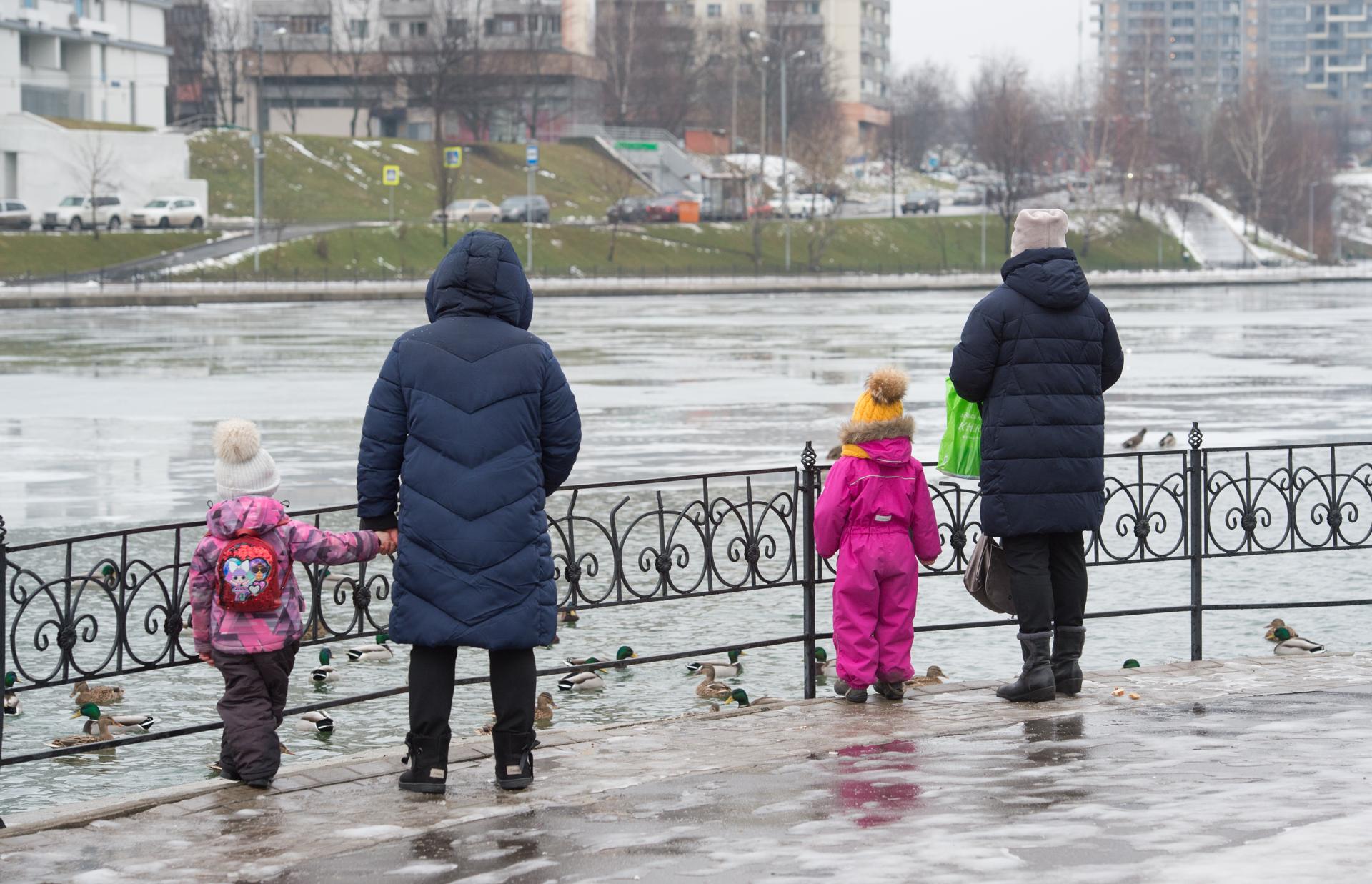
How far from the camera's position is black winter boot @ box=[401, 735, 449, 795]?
589 cm

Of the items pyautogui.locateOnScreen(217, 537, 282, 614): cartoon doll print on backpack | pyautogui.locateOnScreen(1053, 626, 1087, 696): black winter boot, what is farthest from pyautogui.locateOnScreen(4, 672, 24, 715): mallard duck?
pyautogui.locateOnScreen(1053, 626, 1087, 696): black winter boot

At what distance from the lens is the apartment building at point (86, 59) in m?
71.2

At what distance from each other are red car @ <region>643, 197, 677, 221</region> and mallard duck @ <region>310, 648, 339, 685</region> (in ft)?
222

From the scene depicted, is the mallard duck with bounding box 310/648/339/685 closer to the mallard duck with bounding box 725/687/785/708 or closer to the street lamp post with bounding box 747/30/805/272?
the mallard duck with bounding box 725/687/785/708

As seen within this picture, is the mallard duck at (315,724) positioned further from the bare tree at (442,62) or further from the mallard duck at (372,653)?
the bare tree at (442,62)

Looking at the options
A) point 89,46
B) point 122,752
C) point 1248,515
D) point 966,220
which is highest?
point 89,46

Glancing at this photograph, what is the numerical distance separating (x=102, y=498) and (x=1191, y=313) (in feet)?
126

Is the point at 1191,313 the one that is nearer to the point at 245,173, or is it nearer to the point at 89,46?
the point at 245,173

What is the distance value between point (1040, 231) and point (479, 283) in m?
2.49

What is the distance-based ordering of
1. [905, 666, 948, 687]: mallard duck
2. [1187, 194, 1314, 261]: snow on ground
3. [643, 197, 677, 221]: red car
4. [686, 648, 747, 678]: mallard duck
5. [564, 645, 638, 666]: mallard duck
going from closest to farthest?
[905, 666, 948, 687]: mallard duck < [564, 645, 638, 666]: mallard duck < [686, 648, 747, 678]: mallard duck < [643, 197, 677, 221]: red car < [1187, 194, 1314, 261]: snow on ground

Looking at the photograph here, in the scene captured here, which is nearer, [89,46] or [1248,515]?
[1248,515]

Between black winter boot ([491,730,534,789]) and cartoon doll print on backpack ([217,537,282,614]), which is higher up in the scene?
cartoon doll print on backpack ([217,537,282,614])

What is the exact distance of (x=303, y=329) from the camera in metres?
38.0

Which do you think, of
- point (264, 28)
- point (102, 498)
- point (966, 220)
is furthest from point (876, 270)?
point (102, 498)
